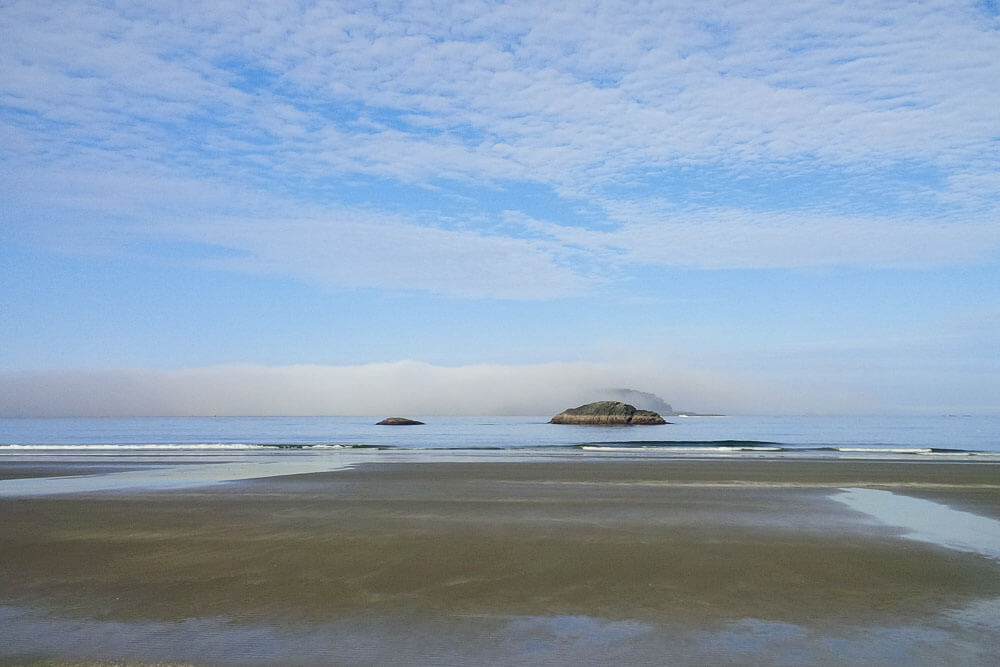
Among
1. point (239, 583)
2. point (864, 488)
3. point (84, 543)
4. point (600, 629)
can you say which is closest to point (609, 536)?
point (600, 629)

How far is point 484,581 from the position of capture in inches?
393

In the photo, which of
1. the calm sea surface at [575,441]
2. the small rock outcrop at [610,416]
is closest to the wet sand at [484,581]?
the calm sea surface at [575,441]

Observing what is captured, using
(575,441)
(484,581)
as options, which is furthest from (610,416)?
(484,581)

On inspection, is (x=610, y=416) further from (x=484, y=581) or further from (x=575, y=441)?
(x=484, y=581)

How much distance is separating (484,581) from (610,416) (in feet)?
366

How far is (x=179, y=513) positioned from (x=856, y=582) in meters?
13.9

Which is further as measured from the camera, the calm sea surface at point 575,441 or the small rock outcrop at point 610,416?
the small rock outcrop at point 610,416

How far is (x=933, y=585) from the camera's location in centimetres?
973

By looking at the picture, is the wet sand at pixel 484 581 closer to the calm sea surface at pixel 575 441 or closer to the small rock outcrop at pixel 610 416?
the calm sea surface at pixel 575 441

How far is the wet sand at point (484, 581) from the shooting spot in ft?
23.9

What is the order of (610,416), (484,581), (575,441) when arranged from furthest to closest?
(610,416) → (575,441) → (484,581)

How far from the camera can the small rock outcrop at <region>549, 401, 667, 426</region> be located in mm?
119250

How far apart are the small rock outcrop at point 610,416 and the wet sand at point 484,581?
100 meters

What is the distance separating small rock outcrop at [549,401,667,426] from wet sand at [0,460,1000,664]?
10046cm
